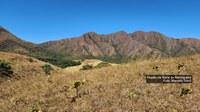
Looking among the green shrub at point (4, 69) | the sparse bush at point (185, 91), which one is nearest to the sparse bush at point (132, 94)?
the sparse bush at point (185, 91)

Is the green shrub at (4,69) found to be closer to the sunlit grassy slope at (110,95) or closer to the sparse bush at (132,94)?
the sunlit grassy slope at (110,95)

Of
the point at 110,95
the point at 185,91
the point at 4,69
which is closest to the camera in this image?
the point at 185,91

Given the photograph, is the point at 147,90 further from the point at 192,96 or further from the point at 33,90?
the point at 33,90

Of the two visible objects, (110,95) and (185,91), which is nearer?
(185,91)

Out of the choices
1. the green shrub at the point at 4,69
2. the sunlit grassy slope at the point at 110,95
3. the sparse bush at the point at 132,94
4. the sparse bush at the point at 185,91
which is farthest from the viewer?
the green shrub at the point at 4,69

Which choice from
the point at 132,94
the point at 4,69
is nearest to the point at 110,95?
the point at 132,94

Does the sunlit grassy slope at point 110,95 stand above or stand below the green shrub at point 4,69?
below

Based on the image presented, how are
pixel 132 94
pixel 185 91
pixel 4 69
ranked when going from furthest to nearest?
pixel 4 69, pixel 132 94, pixel 185 91

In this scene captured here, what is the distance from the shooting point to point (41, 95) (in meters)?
9.73

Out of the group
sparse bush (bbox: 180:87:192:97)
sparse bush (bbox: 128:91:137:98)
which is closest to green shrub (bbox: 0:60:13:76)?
sparse bush (bbox: 128:91:137:98)

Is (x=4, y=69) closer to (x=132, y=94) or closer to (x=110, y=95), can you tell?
(x=110, y=95)

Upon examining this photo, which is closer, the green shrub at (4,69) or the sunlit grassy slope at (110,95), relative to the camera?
the sunlit grassy slope at (110,95)

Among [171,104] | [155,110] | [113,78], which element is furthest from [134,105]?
[113,78]

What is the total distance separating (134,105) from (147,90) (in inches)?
59.1
